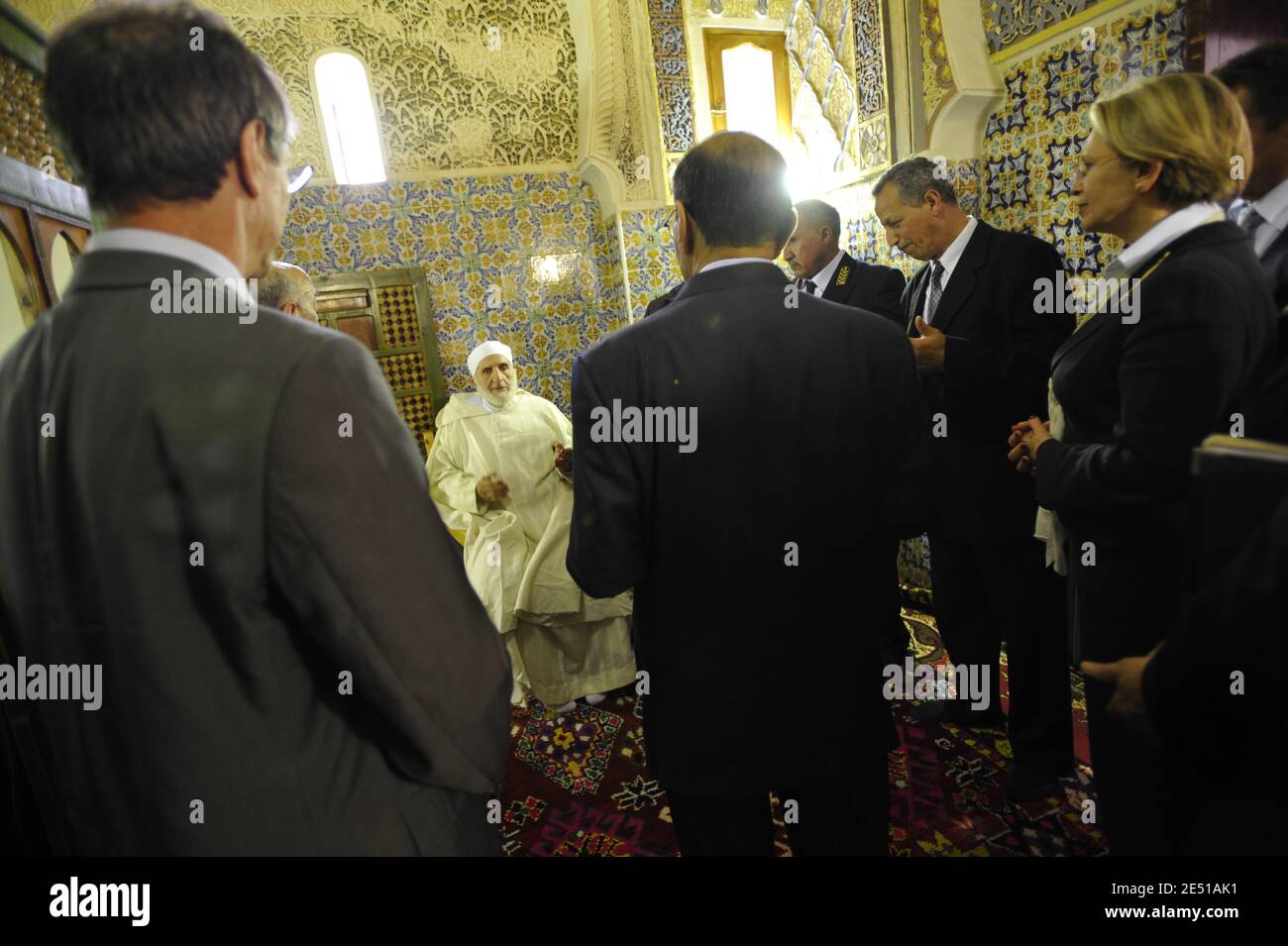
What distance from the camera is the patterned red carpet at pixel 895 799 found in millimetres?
2100

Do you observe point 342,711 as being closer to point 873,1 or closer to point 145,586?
point 145,586

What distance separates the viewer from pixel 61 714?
0.85m

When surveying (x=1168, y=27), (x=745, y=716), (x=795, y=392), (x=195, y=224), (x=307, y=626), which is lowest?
(x=745, y=716)

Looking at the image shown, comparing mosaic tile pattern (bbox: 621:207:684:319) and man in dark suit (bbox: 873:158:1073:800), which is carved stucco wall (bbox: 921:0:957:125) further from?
mosaic tile pattern (bbox: 621:207:684:319)

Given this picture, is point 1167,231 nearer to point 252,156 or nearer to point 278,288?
point 252,156

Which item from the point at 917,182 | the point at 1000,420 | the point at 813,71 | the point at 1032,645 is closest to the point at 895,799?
the point at 1032,645

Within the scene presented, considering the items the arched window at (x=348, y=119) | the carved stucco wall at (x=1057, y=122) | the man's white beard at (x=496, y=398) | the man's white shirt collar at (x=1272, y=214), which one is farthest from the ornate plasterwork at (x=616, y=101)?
the man's white shirt collar at (x=1272, y=214)

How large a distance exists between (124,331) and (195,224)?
158 mm

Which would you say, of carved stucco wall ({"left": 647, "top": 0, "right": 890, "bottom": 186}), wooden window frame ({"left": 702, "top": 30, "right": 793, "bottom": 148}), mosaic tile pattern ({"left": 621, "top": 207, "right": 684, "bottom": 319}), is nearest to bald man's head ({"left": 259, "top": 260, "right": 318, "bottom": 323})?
carved stucco wall ({"left": 647, "top": 0, "right": 890, "bottom": 186})

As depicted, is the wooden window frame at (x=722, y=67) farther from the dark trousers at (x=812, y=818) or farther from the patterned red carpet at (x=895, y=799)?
the dark trousers at (x=812, y=818)

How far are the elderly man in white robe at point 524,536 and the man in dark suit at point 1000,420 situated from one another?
5.41ft

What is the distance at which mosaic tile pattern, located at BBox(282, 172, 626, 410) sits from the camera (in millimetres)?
6012

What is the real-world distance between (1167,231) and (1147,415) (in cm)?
32

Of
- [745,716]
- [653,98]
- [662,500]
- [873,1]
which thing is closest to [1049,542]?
[745,716]
